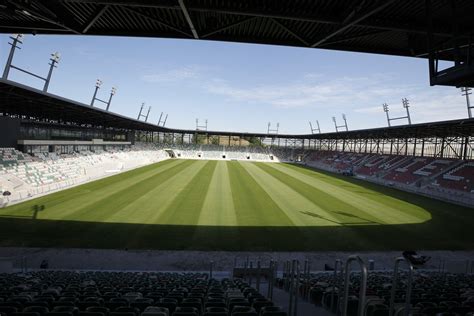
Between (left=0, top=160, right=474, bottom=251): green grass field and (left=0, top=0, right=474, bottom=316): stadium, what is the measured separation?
0.49 ft

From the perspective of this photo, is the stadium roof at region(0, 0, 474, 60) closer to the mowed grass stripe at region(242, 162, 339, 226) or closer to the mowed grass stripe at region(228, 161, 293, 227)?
the mowed grass stripe at region(228, 161, 293, 227)

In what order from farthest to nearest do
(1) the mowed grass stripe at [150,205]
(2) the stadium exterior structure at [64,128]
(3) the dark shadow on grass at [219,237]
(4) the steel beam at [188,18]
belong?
(2) the stadium exterior structure at [64,128], (1) the mowed grass stripe at [150,205], (3) the dark shadow on grass at [219,237], (4) the steel beam at [188,18]

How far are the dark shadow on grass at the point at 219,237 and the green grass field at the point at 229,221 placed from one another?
0.05 metres

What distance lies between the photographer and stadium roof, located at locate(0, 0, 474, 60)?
6633 mm

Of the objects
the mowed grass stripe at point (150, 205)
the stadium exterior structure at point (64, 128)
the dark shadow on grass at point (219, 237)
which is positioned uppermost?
the stadium exterior structure at point (64, 128)

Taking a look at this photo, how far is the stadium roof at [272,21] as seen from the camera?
6.63m

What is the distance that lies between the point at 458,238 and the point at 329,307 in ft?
53.7

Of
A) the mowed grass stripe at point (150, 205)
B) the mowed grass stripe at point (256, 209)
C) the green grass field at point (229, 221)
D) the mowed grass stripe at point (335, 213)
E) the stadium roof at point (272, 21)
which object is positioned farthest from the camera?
the mowed grass stripe at point (335, 213)

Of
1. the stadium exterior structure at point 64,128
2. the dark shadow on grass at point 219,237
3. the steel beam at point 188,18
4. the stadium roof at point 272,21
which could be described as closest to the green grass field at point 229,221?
the dark shadow on grass at point 219,237

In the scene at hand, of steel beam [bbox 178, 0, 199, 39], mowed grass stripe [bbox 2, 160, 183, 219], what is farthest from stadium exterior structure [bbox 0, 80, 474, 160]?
steel beam [bbox 178, 0, 199, 39]

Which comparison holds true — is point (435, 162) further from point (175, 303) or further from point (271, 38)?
point (175, 303)

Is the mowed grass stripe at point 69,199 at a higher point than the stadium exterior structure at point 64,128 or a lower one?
lower

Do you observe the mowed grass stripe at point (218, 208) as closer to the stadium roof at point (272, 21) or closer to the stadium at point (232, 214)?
the stadium at point (232, 214)

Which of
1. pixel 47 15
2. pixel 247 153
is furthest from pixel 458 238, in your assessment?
pixel 247 153
